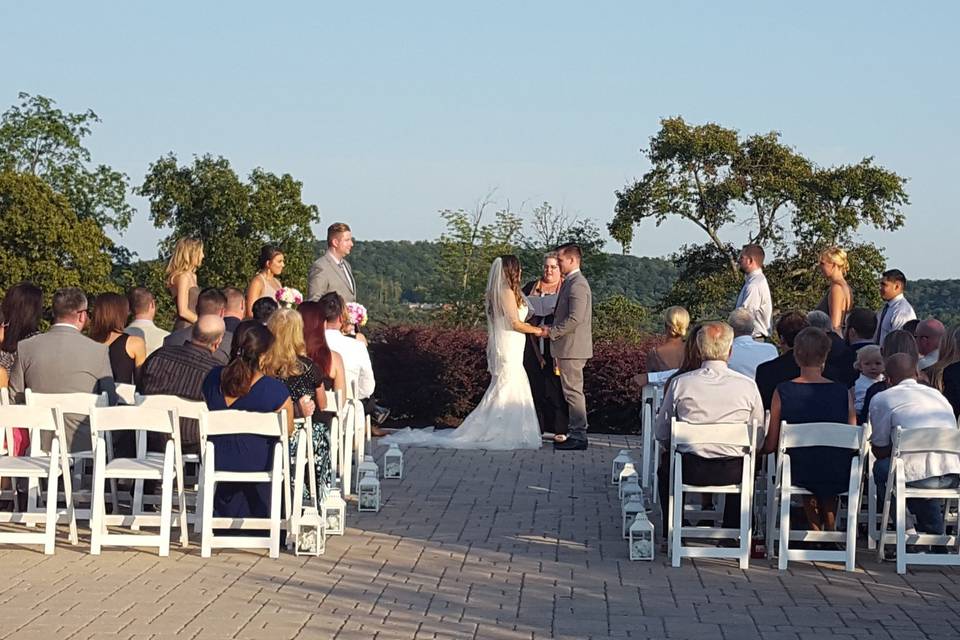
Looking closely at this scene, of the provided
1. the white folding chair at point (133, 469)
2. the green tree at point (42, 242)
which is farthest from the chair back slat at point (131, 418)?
the green tree at point (42, 242)

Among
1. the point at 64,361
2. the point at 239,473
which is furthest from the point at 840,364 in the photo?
the point at 64,361

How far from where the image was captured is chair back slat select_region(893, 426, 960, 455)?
8.40m

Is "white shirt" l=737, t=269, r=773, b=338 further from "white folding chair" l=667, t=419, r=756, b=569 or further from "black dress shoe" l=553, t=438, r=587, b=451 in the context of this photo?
"white folding chair" l=667, t=419, r=756, b=569

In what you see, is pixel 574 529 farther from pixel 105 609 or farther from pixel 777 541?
pixel 105 609

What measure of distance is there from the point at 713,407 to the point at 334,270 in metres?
7.16

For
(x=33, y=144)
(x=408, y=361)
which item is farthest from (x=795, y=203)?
(x=33, y=144)

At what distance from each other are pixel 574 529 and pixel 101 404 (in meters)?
3.41

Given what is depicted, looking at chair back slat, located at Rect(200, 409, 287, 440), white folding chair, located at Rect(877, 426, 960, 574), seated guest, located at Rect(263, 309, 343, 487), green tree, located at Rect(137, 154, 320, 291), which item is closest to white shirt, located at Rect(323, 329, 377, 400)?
seated guest, located at Rect(263, 309, 343, 487)

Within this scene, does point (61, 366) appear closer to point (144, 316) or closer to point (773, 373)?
Answer: point (144, 316)

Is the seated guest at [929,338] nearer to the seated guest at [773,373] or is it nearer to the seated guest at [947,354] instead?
the seated guest at [947,354]

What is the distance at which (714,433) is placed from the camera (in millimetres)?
8609

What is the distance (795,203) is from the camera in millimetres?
39250

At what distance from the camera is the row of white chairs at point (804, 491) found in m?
8.41

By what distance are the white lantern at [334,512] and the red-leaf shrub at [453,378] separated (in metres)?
8.77
